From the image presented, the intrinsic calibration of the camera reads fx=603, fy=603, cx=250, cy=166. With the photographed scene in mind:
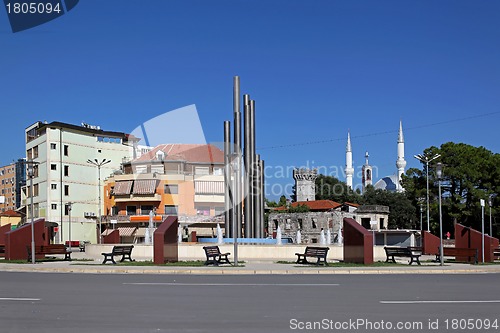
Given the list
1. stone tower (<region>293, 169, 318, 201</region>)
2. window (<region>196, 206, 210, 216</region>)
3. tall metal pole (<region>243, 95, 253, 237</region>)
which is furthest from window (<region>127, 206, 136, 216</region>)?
stone tower (<region>293, 169, 318, 201</region>)

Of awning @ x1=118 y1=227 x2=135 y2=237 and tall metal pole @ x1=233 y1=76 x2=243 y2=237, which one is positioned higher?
tall metal pole @ x1=233 y1=76 x2=243 y2=237

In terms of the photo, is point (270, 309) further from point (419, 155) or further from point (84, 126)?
point (84, 126)

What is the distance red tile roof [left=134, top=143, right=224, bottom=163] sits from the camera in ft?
245

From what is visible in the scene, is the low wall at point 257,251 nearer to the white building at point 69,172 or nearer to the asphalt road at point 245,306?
the asphalt road at point 245,306

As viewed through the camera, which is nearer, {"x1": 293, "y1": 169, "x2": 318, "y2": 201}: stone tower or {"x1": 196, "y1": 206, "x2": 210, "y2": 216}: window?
{"x1": 196, "y1": 206, "x2": 210, "y2": 216}: window

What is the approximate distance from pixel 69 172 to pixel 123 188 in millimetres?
7698

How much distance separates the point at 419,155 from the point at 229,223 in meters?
37.2

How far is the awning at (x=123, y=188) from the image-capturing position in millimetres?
70500

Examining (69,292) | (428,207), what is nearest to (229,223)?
(69,292)

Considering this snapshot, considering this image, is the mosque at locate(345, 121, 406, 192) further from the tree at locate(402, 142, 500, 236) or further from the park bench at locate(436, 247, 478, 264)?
the park bench at locate(436, 247, 478, 264)

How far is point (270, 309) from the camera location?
11047mm

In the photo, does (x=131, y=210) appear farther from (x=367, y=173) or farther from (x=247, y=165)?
(x=367, y=173)

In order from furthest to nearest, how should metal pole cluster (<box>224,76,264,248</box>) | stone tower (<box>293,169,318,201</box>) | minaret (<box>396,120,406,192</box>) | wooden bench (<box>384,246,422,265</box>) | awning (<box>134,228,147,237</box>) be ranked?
1. minaret (<box>396,120,406,192</box>)
2. stone tower (<box>293,169,318,201</box>)
3. awning (<box>134,228,147,237</box>)
4. metal pole cluster (<box>224,76,264,248</box>)
5. wooden bench (<box>384,246,422,265</box>)

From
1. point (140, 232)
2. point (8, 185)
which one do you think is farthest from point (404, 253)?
point (8, 185)
